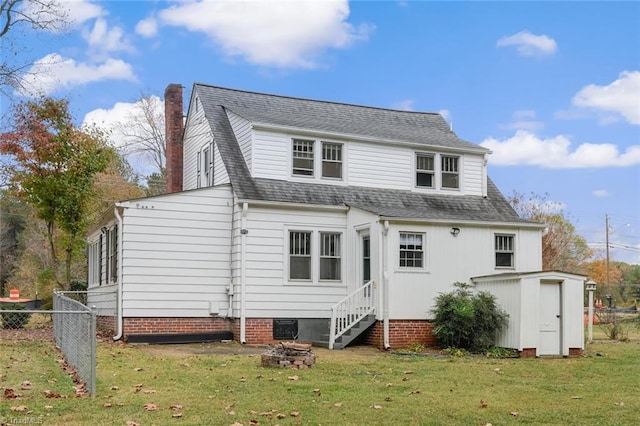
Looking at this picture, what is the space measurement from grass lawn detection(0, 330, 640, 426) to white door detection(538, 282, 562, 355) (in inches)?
Answer: 69.7

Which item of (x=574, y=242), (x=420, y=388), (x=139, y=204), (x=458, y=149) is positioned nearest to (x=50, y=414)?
(x=420, y=388)

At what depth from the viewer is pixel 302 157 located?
20453mm

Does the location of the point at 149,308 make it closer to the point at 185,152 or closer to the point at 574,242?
the point at 185,152

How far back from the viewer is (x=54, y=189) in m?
23.9

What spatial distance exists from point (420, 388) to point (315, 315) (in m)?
8.58

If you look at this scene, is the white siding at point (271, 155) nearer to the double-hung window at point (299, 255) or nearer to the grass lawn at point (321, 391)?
the double-hung window at point (299, 255)

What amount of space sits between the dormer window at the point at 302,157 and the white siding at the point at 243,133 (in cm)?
130

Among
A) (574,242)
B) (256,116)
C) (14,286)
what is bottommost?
(14,286)

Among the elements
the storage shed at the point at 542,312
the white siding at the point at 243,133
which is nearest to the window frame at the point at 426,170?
the storage shed at the point at 542,312

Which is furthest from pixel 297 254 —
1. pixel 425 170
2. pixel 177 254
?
pixel 425 170

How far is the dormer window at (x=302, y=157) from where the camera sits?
20344 mm

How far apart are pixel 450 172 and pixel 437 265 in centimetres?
451

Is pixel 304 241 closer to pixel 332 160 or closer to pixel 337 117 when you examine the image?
pixel 332 160

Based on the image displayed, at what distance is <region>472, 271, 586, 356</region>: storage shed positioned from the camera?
56.3 feet
